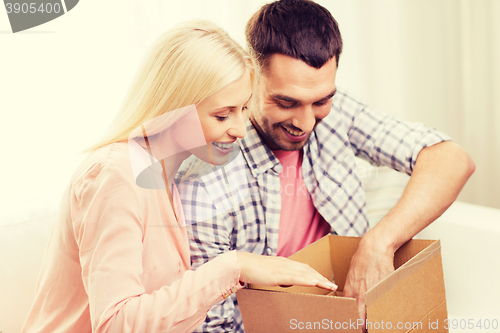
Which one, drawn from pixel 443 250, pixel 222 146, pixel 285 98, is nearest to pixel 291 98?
pixel 285 98

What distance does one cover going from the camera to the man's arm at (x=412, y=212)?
0.88 m

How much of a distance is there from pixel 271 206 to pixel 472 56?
5.24ft

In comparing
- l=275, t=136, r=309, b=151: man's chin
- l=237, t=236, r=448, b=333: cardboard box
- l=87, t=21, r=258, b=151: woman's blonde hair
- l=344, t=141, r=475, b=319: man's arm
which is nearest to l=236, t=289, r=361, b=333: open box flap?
l=237, t=236, r=448, b=333: cardboard box

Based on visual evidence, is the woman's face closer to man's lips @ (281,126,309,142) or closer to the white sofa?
man's lips @ (281,126,309,142)

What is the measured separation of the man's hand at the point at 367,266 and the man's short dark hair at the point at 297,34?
1.37 feet

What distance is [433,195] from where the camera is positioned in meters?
1.06

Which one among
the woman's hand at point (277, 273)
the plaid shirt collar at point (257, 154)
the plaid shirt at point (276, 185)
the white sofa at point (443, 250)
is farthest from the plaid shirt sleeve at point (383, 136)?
the woman's hand at point (277, 273)

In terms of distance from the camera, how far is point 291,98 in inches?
39.2

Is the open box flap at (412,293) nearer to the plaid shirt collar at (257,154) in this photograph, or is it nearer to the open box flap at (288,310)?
the open box flap at (288,310)

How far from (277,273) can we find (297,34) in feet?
1.86

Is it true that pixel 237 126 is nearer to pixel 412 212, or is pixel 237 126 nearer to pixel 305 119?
pixel 305 119

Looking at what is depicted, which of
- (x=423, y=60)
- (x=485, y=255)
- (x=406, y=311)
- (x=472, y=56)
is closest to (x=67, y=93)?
(x=406, y=311)

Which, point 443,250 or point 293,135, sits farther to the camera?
point 443,250

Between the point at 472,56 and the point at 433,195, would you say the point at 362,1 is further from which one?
the point at 433,195
